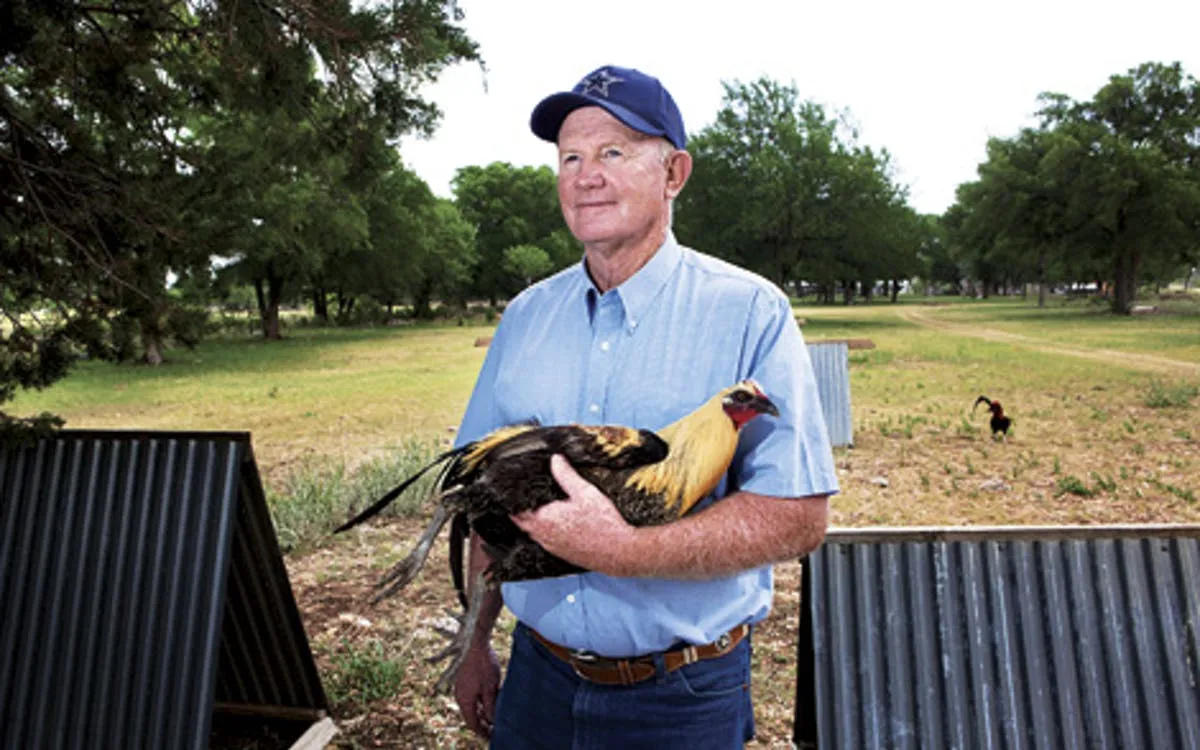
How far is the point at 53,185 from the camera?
5129mm

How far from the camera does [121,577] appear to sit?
412 cm

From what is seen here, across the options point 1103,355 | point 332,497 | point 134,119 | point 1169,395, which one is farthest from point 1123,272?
point 134,119

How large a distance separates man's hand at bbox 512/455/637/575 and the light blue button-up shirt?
0.71ft

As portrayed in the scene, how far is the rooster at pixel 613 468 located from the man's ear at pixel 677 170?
0.54m

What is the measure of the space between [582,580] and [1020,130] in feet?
217

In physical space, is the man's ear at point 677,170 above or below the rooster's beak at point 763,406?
above

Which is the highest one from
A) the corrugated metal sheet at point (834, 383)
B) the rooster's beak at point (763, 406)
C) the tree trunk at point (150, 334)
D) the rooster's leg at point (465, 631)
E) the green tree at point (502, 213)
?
the green tree at point (502, 213)

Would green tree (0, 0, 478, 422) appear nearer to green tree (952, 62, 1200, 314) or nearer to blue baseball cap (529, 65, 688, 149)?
blue baseball cap (529, 65, 688, 149)

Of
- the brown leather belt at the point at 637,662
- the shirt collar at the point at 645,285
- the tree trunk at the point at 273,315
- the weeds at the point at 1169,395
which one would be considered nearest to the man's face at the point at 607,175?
the shirt collar at the point at 645,285

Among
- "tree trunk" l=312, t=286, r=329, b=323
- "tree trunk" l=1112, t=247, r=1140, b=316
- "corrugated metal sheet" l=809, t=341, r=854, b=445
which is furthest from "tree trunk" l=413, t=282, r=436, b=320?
"corrugated metal sheet" l=809, t=341, r=854, b=445

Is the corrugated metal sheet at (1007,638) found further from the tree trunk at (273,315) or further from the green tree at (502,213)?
the green tree at (502,213)

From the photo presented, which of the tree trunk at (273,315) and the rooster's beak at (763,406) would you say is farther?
the tree trunk at (273,315)

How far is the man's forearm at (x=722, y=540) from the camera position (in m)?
1.65

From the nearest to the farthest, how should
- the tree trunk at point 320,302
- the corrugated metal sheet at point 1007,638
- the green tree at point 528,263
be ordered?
the corrugated metal sheet at point 1007,638, the tree trunk at point 320,302, the green tree at point 528,263
